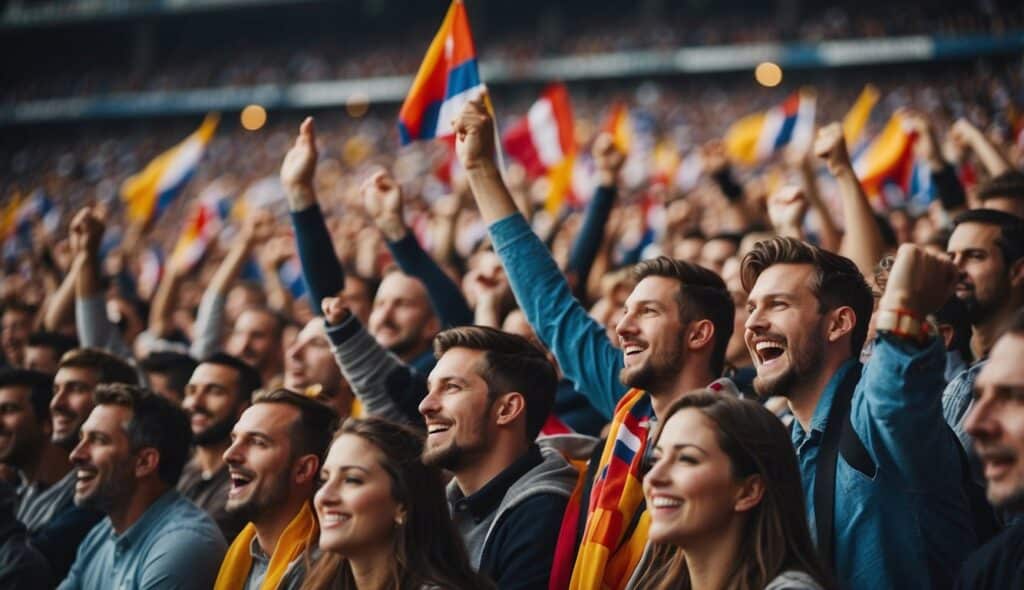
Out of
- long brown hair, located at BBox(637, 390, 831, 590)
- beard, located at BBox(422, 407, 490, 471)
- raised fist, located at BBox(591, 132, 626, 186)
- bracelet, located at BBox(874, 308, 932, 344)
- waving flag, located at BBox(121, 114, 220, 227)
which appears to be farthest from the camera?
waving flag, located at BBox(121, 114, 220, 227)

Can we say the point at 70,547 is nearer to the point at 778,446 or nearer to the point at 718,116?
the point at 778,446

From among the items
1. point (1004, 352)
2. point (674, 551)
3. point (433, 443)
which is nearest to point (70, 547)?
point (433, 443)

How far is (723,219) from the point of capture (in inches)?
419

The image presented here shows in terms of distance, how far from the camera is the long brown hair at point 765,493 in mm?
2812

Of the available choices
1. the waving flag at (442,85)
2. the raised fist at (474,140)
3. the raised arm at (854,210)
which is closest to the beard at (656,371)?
the raised fist at (474,140)

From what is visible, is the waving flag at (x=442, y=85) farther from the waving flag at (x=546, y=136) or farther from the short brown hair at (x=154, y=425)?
the waving flag at (x=546, y=136)

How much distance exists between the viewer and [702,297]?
4.00 m

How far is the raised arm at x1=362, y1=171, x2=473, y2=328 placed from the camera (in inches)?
211

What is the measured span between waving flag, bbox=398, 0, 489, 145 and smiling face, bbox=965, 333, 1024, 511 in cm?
374

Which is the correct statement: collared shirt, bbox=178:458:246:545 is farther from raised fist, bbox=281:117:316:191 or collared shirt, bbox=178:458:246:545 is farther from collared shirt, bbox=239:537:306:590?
raised fist, bbox=281:117:316:191

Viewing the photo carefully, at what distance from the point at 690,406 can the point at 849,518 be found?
459 mm

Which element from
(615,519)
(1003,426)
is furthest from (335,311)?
(1003,426)

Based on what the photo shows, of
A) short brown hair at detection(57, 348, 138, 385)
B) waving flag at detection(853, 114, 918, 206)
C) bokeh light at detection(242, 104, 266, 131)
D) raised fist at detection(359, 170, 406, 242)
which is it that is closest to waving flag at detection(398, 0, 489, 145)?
raised fist at detection(359, 170, 406, 242)

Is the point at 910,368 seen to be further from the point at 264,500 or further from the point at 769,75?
the point at 769,75
